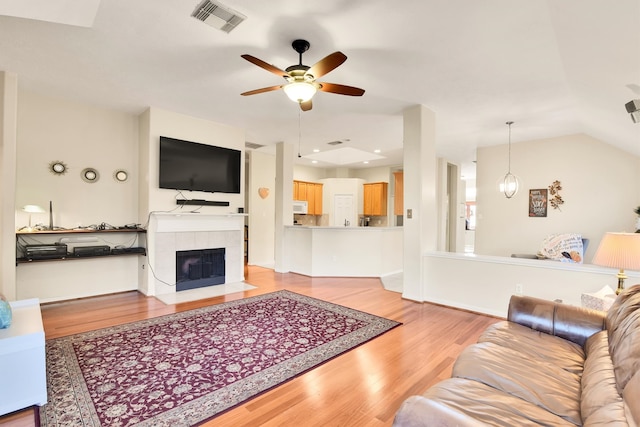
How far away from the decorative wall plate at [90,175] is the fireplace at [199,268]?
1562mm

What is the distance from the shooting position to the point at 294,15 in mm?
2309

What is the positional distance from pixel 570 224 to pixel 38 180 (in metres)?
8.32

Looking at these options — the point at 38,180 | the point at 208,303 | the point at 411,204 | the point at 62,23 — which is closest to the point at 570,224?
the point at 411,204

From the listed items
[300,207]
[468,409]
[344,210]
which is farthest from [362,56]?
[344,210]

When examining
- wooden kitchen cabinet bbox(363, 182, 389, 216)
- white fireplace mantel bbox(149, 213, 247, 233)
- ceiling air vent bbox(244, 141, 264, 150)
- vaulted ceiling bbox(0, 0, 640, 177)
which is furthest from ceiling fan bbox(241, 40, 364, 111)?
wooden kitchen cabinet bbox(363, 182, 389, 216)

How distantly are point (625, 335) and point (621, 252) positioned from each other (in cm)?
105

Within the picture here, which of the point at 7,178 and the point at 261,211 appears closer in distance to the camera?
the point at 7,178

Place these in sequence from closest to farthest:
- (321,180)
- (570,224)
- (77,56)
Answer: (77,56), (570,224), (321,180)

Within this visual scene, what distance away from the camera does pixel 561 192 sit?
215 inches

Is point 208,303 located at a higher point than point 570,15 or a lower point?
lower

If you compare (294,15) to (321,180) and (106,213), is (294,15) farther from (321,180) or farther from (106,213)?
(321,180)

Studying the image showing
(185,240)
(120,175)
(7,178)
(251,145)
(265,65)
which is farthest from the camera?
(251,145)

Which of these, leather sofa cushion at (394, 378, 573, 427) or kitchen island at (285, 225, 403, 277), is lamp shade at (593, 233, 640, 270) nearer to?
leather sofa cushion at (394, 378, 573, 427)

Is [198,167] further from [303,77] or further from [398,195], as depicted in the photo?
[398,195]
